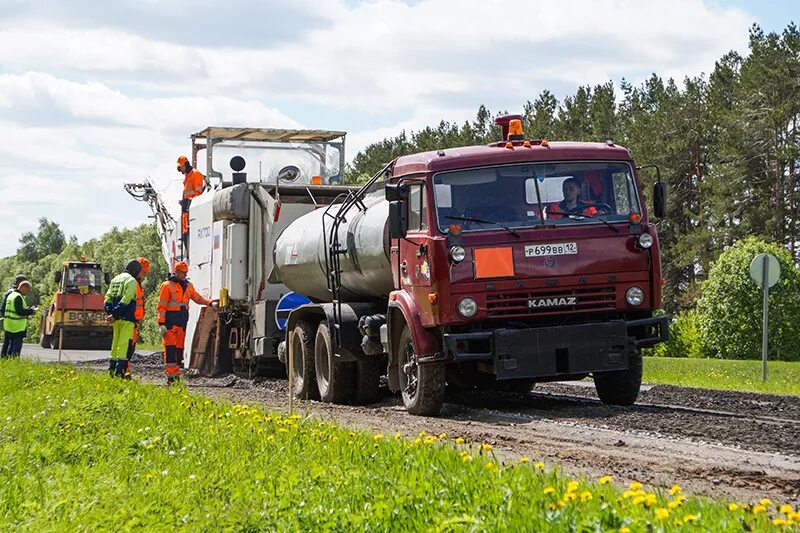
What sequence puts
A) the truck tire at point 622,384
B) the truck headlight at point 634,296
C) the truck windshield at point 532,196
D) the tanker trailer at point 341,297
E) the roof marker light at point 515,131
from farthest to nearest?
the tanker trailer at point 341,297 → the roof marker light at point 515,131 → the truck tire at point 622,384 → the truck headlight at point 634,296 → the truck windshield at point 532,196

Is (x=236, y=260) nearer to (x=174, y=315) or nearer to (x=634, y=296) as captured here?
(x=174, y=315)

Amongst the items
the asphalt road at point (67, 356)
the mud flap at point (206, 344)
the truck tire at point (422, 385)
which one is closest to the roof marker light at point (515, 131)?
the truck tire at point (422, 385)

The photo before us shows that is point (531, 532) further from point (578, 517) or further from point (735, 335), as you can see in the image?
point (735, 335)

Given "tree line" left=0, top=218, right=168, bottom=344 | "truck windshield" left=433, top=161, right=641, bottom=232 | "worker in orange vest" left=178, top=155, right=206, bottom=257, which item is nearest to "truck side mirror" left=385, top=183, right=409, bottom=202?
"truck windshield" left=433, top=161, right=641, bottom=232

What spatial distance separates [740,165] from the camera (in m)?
57.6

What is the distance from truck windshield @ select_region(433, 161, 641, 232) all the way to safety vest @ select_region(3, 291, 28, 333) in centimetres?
1358

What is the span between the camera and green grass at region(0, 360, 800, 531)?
5.65 meters

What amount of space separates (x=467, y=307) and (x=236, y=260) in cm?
814

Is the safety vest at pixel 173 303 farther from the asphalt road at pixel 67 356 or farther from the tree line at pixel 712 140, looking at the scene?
the tree line at pixel 712 140

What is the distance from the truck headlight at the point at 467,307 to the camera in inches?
484

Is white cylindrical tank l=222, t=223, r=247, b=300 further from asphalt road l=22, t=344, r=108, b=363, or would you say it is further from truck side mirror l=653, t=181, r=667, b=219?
asphalt road l=22, t=344, r=108, b=363

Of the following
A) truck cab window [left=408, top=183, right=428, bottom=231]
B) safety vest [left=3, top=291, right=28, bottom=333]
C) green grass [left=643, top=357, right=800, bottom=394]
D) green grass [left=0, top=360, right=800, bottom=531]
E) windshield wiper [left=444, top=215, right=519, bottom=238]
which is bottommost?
green grass [left=643, top=357, right=800, bottom=394]

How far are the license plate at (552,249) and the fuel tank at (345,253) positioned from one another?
78.6 inches

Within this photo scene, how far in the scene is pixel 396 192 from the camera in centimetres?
1292
